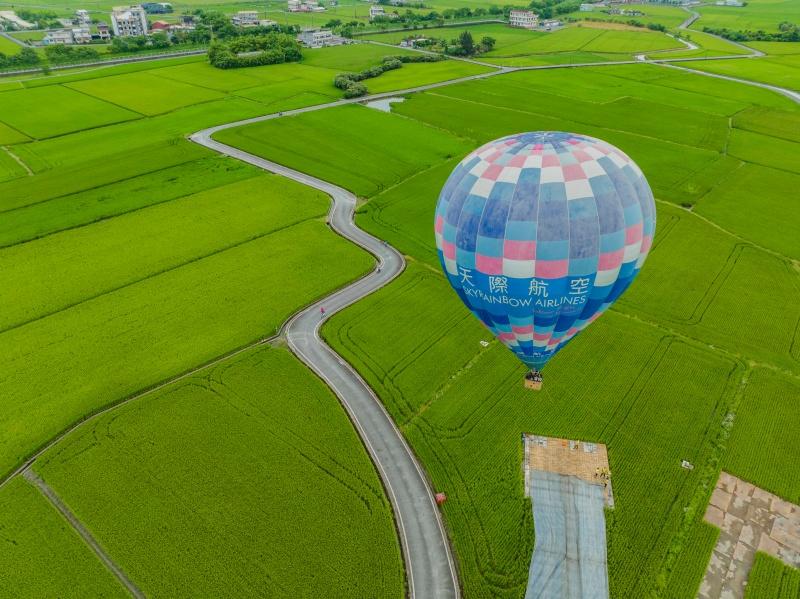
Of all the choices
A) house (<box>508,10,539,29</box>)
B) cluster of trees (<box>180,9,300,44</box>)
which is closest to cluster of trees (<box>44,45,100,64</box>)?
cluster of trees (<box>180,9,300,44</box>)

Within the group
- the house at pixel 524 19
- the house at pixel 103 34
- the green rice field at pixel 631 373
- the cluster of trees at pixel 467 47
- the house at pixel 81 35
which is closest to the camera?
the green rice field at pixel 631 373

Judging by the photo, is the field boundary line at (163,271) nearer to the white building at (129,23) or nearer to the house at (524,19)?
the white building at (129,23)

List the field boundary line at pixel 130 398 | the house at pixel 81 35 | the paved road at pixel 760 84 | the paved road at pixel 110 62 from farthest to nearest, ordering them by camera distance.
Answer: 1. the house at pixel 81 35
2. the paved road at pixel 110 62
3. the paved road at pixel 760 84
4. the field boundary line at pixel 130 398

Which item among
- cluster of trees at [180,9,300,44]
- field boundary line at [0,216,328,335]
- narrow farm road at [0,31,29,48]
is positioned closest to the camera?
field boundary line at [0,216,328,335]

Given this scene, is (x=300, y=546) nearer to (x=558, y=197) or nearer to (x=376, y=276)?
(x=558, y=197)

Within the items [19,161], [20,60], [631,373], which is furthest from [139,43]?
[631,373]

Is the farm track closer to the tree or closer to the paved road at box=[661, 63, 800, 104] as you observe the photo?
the paved road at box=[661, 63, 800, 104]

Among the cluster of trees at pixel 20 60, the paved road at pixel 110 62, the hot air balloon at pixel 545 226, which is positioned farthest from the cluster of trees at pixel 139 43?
the hot air balloon at pixel 545 226

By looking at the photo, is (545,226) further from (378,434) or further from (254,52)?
(254,52)
